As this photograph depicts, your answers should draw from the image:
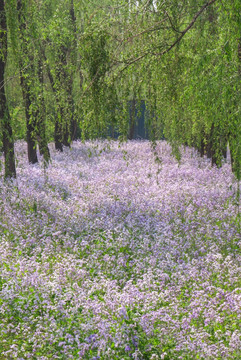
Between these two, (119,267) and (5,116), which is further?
(5,116)

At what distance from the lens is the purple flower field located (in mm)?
5027

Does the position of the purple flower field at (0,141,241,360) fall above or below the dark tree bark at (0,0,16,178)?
below

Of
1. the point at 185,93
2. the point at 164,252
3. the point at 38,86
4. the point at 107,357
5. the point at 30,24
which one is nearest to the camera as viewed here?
the point at 107,357

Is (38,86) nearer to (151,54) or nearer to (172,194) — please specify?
(151,54)

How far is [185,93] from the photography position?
6879 mm

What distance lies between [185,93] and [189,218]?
417 centimetres

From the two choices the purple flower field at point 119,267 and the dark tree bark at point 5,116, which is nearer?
the purple flower field at point 119,267

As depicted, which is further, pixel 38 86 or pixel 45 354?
pixel 38 86

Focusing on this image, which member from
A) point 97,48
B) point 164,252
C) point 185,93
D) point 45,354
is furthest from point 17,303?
point 185,93

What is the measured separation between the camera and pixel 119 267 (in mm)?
7508

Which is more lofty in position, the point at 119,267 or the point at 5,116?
the point at 5,116

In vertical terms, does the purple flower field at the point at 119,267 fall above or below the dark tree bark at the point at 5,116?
below

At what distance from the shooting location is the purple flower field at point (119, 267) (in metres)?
5.03

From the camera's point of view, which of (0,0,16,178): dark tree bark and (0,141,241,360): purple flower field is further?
(0,0,16,178): dark tree bark
